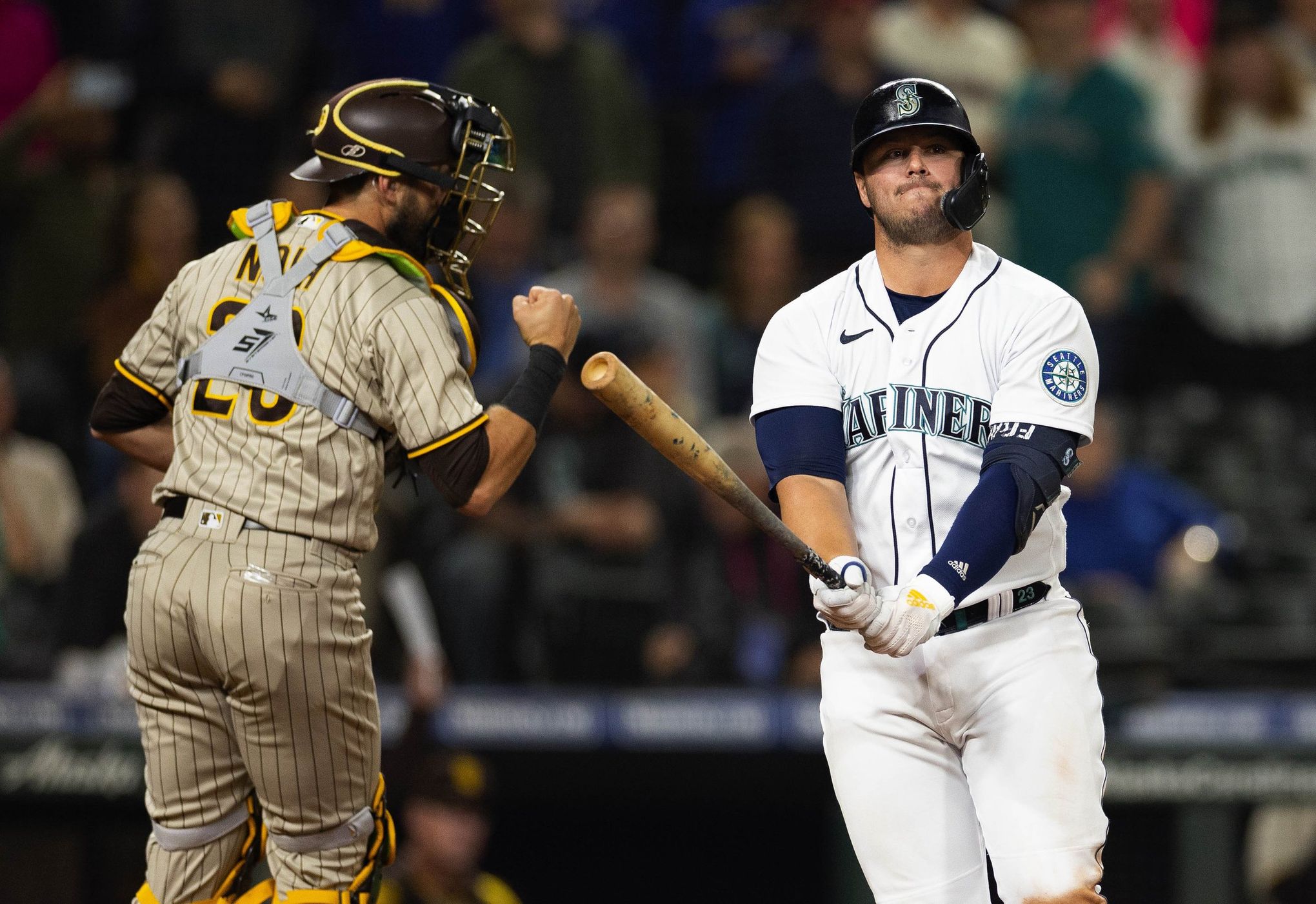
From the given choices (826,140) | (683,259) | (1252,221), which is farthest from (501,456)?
(1252,221)

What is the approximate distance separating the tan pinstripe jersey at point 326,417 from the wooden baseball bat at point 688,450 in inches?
15.6

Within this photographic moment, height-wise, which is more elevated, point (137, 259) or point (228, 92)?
point (228, 92)

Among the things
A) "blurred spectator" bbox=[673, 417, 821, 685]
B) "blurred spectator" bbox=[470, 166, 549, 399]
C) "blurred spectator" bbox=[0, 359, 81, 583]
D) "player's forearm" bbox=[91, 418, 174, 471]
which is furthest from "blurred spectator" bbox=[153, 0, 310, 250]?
"player's forearm" bbox=[91, 418, 174, 471]

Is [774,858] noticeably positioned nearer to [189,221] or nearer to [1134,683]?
[1134,683]

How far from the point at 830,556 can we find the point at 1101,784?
0.69 meters

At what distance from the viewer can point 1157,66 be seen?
312 inches

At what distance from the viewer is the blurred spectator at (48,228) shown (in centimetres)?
764

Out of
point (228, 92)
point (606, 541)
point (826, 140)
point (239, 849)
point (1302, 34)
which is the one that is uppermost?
point (1302, 34)

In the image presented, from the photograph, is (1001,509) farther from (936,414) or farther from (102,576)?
(102,576)

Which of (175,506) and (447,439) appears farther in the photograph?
(175,506)

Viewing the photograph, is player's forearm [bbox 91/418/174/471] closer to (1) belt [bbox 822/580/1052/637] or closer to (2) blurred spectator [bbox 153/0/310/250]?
(1) belt [bbox 822/580/1052/637]

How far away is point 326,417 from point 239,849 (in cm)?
91

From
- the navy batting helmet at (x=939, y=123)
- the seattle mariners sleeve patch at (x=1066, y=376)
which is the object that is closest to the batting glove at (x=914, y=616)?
the seattle mariners sleeve patch at (x=1066, y=376)

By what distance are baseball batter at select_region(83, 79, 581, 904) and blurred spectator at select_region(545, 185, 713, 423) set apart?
135 inches
